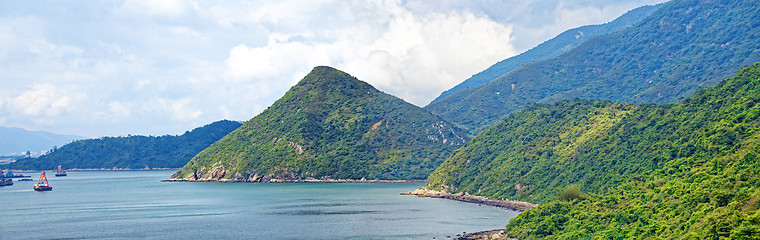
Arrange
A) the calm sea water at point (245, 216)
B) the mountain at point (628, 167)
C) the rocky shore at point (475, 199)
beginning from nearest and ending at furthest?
the mountain at point (628, 167), the calm sea water at point (245, 216), the rocky shore at point (475, 199)

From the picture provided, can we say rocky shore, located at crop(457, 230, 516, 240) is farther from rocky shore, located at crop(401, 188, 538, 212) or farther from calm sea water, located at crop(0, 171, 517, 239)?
rocky shore, located at crop(401, 188, 538, 212)

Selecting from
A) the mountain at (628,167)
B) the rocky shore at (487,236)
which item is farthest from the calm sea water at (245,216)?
the mountain at (628,167)

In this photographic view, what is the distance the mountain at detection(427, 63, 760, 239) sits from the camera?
66.8 meters

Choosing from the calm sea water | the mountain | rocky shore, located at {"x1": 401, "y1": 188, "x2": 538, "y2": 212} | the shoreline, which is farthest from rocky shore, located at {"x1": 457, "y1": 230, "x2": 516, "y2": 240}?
rocky shore, located at {"x1": 401, "y1": 188, "x2": 538, "y2": 212}

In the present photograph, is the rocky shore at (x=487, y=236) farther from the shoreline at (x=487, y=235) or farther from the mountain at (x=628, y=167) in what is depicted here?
the mountain at (x=628, y=167)

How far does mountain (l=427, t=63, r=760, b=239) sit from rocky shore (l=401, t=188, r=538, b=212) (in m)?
2.16

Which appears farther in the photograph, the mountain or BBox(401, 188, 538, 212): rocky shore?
BBox(401, 188, 538, 212): rocky shore

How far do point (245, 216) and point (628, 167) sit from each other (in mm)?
69444

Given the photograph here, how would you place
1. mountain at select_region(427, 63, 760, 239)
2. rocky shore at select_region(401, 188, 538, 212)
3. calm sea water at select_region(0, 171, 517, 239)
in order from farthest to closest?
rocky shore at select_region(401, 188, 538, 212) → calm sea water at select_region(0, 171, 517, 239) → mountain at select_region(427, 63, 760, 239)

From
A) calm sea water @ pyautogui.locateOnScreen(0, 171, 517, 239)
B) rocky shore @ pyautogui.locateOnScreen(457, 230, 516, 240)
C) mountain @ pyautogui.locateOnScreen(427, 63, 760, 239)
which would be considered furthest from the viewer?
calm sea water @ pyautogui.locateOnScreen(0, 171, 517, 239)

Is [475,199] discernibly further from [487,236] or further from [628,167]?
[487,236]

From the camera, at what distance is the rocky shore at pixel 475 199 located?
424 ft

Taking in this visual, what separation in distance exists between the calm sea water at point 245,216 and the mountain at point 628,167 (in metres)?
13.5

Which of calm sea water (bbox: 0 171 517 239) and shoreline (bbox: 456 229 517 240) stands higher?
calm sea water (bbox: 0 171 517 239)
